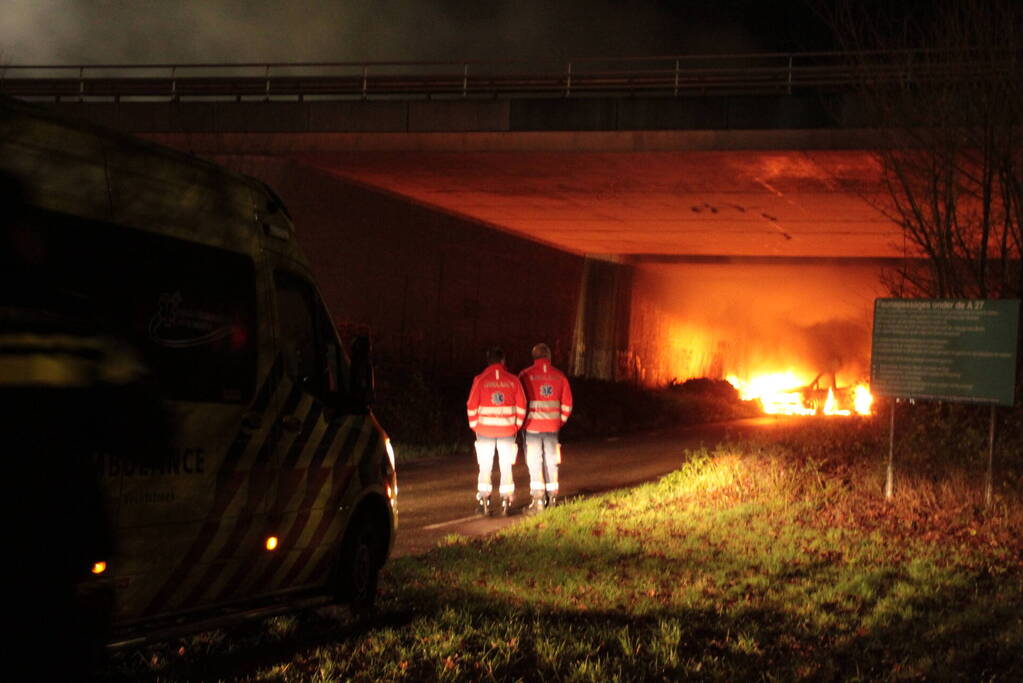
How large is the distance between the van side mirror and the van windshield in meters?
0.94

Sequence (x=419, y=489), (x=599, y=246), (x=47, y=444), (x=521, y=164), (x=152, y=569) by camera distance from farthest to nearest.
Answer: (x=599, y=246) < (x=521, y=164) < (x=419, y=489) < (x=152, y=569) < (x=47, y=444)

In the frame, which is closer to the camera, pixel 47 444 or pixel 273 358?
pixel 47 444

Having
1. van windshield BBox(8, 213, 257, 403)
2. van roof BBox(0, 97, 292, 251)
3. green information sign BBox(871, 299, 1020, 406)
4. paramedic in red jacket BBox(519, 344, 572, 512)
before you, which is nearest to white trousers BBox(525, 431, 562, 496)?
paramedic in red jacket BBox(519, 344, 572, 512)

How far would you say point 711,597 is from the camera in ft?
27.7

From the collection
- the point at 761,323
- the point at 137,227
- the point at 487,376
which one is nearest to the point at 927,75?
the point at 487,376

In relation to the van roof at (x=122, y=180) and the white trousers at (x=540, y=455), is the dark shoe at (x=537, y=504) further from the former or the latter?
the van roof at (x=122, y=180)

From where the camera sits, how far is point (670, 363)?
45.0 meters

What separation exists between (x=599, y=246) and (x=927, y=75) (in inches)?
842

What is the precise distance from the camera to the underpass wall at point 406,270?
24781 millimetres

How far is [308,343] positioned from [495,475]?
10.8 meters

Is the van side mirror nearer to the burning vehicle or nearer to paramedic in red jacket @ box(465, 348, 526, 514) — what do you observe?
paramedic in red jacket @ box(465, 348, 526, 514)

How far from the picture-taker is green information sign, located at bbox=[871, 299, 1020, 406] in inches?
514

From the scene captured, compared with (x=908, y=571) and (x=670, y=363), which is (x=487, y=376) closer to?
(x=908, y=571)

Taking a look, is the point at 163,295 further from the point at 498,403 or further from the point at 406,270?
the point at 406,270
